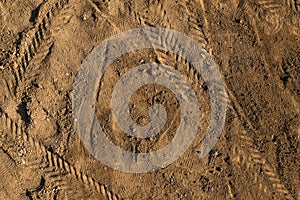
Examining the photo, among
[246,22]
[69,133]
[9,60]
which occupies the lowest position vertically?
[69,133]

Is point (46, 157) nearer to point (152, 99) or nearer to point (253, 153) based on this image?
point (152, 99)

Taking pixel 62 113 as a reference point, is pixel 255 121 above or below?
below

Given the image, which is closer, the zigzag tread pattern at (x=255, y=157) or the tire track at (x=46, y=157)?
the zigzag tread pattern at (x=255, y=157)

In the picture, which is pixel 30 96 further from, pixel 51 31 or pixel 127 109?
pixel 127 109

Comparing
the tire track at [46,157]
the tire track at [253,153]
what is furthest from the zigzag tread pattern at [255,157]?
the tire track at [46,157]

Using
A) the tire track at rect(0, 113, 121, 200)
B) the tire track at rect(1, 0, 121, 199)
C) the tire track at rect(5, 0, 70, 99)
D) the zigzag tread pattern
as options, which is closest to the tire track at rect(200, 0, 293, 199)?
the zigzag tread pattern

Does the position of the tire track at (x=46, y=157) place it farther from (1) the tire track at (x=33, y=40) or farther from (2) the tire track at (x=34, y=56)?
(1) the tire track at (x=33, y=40)

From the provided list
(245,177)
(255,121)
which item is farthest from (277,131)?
(245,177)
